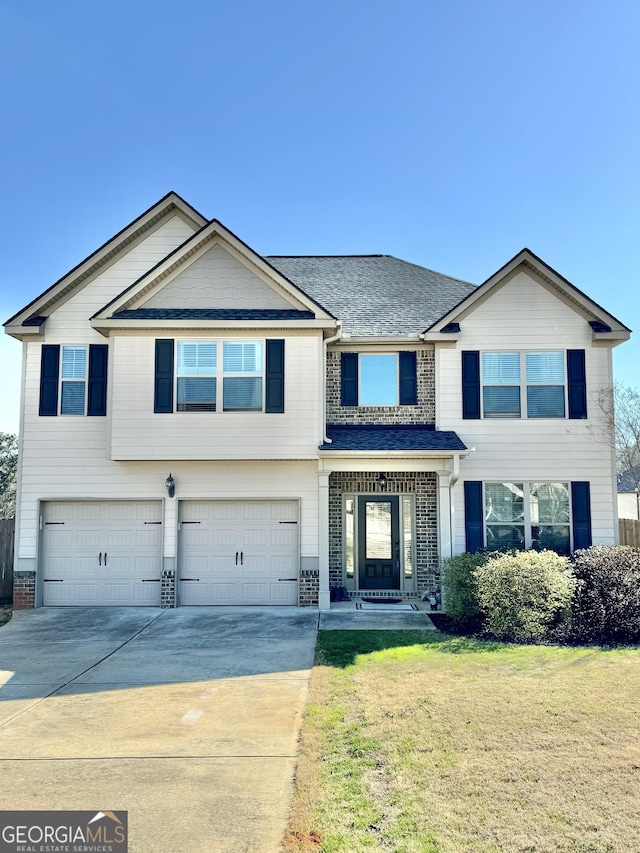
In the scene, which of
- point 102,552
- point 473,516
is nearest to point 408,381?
point 473,516

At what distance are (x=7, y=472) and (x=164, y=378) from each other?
1822cm

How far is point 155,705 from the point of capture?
253 inches

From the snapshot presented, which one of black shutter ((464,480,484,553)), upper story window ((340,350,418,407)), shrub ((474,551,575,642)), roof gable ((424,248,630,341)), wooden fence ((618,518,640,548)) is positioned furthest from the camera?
upper story window ((340,350,418,407))

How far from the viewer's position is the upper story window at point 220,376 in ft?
38.7

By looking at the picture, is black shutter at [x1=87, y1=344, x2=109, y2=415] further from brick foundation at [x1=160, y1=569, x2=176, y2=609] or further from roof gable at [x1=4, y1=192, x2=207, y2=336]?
brick foundation at [x1=160, y1=569, x2=176, y2=609]

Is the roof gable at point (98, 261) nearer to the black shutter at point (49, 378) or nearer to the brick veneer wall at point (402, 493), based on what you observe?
the black shutter at point (49, 378)

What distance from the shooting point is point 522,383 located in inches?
495

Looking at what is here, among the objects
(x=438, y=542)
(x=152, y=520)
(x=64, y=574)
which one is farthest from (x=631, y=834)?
(x=64, y=574)

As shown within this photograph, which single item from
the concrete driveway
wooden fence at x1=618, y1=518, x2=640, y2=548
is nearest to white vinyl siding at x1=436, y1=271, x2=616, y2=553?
wooden fence at x1=618, y1=518, x2=640, y2=548

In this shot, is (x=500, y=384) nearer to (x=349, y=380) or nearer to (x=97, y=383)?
(x=349, y=380)

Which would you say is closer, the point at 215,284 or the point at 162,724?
the point at 162,724

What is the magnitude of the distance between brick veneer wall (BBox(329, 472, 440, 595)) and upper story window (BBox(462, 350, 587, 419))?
1.91m

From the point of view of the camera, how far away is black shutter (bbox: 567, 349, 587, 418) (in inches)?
487

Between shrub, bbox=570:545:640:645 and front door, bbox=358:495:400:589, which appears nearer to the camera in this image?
shrub, bbox=570:545:640:645
